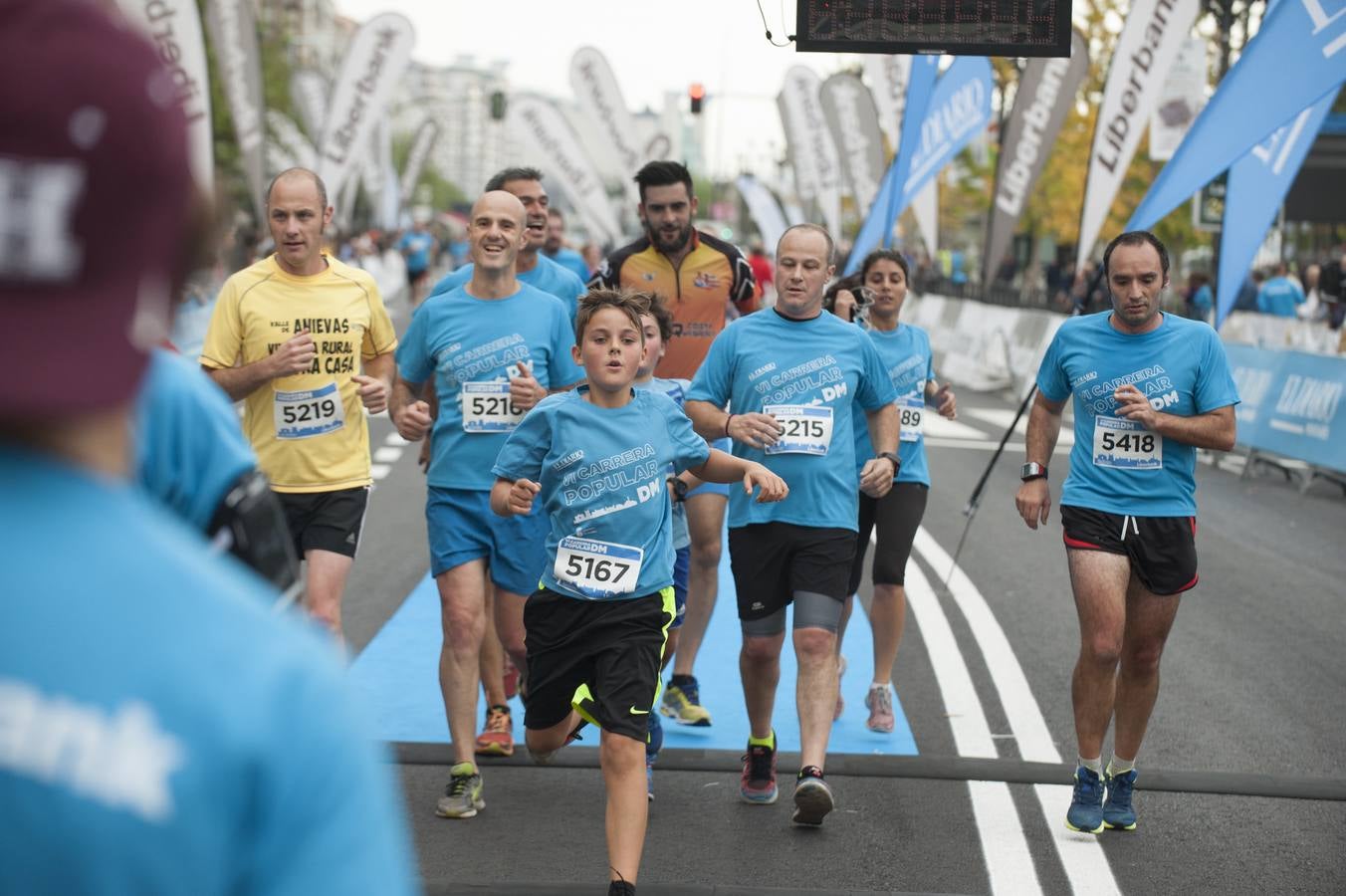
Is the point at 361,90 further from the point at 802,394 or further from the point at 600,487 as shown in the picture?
the point at 600,487

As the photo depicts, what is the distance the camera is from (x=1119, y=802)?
6.20m

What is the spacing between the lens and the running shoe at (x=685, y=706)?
7492 mm

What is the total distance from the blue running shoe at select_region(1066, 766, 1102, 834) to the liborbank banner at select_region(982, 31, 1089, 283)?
17.9 meters

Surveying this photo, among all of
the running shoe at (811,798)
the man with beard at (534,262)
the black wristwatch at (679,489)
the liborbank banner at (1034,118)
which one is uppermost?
the liborbank banner at (1034,118)

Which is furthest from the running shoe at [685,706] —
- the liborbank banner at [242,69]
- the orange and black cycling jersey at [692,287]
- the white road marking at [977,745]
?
the liborbank banner at [242,69]

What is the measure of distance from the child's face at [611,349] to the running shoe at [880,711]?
2442 millimetres

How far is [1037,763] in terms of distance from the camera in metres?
6.92

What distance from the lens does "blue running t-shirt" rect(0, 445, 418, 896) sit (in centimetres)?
120

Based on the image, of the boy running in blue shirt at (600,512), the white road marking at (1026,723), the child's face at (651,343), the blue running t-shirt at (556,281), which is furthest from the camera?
the blue running t-shirt at (556,281)

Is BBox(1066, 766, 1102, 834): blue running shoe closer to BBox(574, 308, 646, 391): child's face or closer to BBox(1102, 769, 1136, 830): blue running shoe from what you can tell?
BBox(1102, 769, 1136, 830): blue running shoe

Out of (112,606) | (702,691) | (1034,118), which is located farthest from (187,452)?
(1034,118)

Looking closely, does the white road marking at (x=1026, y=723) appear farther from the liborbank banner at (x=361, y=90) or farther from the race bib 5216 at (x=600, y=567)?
the liborbank banner at (x=361, y=90)

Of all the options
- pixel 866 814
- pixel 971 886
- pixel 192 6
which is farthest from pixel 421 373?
pixel 192 6

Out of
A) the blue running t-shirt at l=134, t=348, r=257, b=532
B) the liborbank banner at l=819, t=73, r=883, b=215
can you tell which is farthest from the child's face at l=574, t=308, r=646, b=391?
the liborbank banner at l=819, t=73, r=883, b=215
